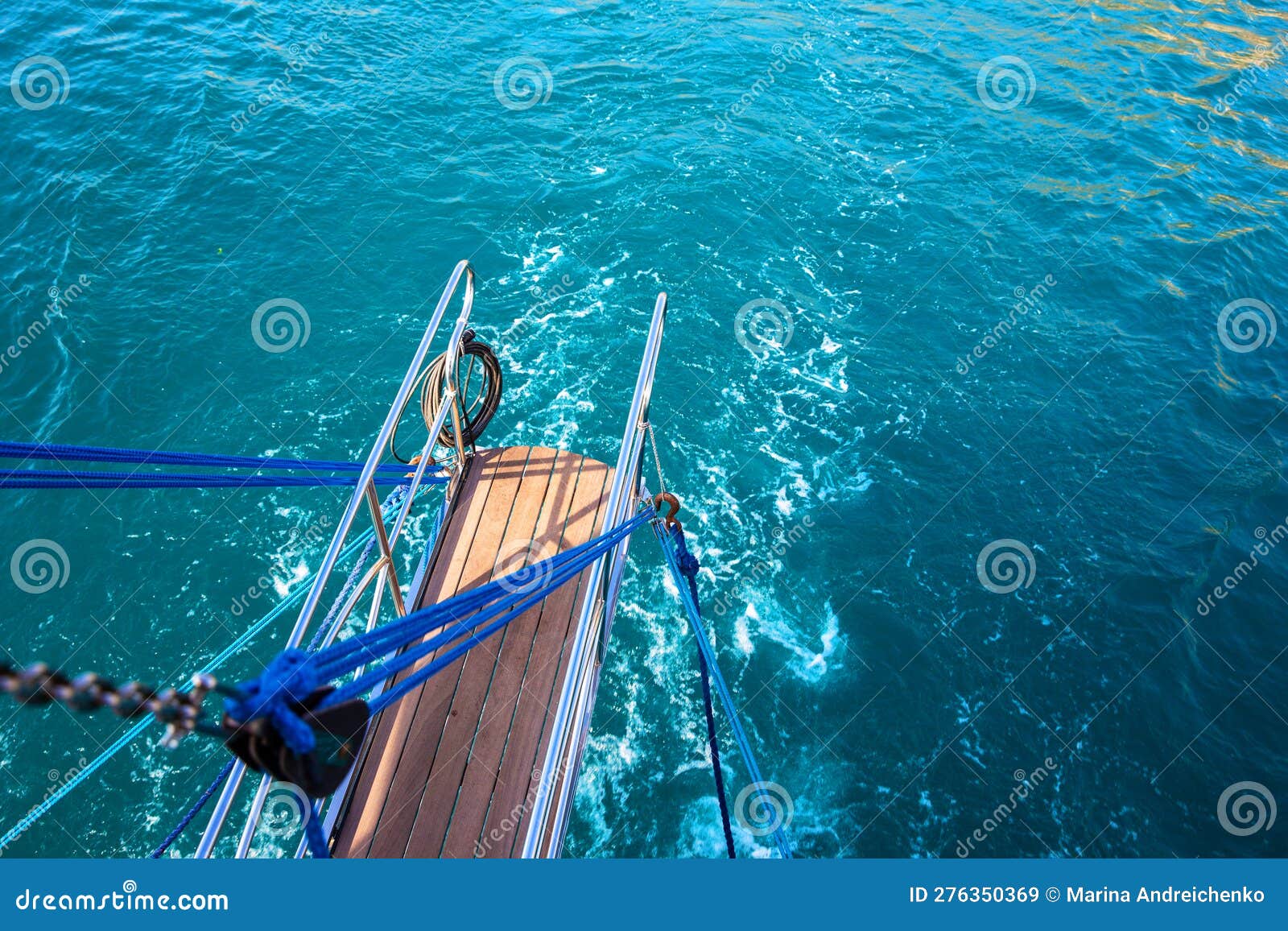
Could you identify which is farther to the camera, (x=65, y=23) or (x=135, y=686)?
(x=65, y=23)

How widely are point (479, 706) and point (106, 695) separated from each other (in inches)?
205

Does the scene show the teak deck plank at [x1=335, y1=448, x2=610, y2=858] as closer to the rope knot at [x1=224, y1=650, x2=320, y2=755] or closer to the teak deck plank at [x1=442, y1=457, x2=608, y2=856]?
the teak deck plank at [x1=442, y1=457, x2=608, y2=856]

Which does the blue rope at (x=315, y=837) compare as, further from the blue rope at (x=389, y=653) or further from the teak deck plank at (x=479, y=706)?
the teak deck plank at (x=479, y=706)

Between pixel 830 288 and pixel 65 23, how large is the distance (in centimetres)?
Answer: 3015

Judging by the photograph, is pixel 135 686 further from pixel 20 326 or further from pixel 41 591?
pixel 20 326

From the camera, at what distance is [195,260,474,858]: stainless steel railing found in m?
5.62

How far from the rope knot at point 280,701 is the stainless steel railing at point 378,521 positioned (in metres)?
1.24

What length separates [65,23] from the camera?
28.9m

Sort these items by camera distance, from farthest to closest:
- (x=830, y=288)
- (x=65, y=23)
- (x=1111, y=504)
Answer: (x=65, y=23) < (x=830, y=288) < (x=1111, y=504)

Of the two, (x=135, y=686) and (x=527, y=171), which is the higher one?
Answer: (x=135, y=686)

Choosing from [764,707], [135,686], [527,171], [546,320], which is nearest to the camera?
[135,686]

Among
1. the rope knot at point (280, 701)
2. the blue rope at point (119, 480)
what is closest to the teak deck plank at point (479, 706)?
the blue rope at point (119, 480)

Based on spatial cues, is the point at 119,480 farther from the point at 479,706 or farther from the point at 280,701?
the point at 280,701

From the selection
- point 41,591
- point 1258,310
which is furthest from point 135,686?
point 1258,310
